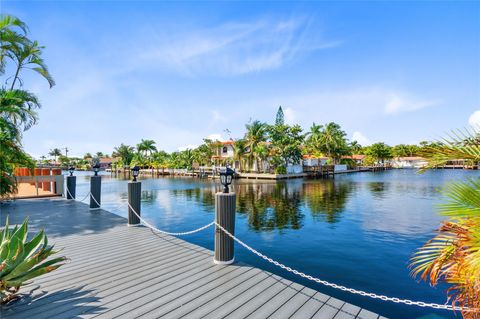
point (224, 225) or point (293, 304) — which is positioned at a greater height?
point (224, 225)

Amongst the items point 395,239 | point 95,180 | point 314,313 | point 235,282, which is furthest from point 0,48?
point 395,239

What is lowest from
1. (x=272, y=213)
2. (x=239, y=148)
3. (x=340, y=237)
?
(x=340, y=237)

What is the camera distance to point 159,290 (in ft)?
14.1

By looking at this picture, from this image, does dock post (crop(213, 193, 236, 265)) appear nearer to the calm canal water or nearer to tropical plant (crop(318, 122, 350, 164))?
the calm canal water

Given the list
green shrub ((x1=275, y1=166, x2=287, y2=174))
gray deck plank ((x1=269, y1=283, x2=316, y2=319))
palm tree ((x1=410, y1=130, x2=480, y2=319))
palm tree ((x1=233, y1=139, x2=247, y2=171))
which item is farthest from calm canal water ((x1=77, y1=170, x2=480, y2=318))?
palm tree ((x1=233, y1=139, x2=247, y2=171))

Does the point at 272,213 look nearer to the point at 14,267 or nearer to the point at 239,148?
the point at 14,267

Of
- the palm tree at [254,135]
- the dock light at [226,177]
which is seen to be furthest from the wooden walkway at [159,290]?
the palm tree at [254,135]

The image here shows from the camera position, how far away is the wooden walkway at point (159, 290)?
3.66 meters

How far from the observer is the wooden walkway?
3.66 metres

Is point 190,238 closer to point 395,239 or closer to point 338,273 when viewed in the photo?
point 338,273

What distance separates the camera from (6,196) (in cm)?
1228

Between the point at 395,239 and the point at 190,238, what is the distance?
9.22m

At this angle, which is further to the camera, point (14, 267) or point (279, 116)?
point (279, 116)

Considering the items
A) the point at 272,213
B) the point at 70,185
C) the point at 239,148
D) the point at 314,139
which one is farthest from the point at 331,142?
the point at 70,185
